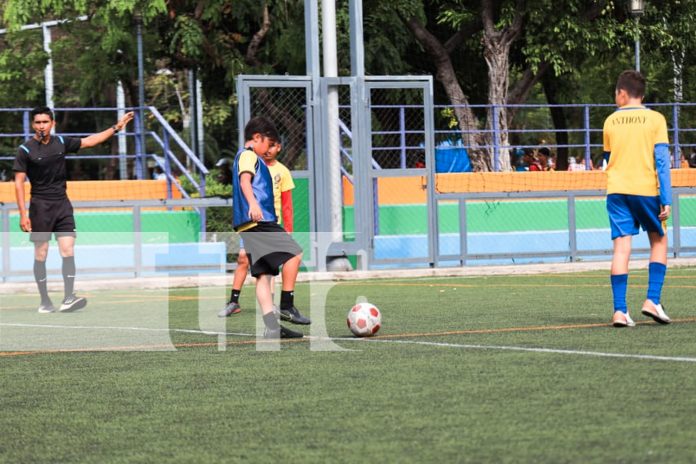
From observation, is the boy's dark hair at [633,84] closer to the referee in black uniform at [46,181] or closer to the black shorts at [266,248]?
the black shorts at [266,248]

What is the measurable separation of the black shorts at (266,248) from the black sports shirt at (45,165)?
4.32 m

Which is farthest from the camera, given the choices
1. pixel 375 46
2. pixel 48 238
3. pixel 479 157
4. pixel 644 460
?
pixel 375 46

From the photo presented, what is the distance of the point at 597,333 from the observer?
9.70 m

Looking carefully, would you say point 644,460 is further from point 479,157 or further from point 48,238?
point 479,157

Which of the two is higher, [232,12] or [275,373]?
[232,12]

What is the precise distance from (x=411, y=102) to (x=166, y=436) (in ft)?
78.4

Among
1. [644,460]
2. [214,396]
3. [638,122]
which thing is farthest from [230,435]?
[638,122]

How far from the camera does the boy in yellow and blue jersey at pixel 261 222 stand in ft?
33.6

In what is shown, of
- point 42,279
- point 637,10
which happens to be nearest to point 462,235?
point 42,279

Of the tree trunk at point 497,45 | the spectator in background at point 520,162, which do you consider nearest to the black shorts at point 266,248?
the spectator in background at point 520,162

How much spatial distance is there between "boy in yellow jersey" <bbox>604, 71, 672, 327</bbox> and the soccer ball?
1.73 metres

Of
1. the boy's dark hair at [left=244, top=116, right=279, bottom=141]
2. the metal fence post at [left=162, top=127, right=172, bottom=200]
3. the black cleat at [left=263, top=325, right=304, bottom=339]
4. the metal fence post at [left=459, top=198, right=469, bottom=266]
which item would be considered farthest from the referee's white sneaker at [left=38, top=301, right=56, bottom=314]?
the metal fence post at [left=162, top=127, right=172, bottom=200]

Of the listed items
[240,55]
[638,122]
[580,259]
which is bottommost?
[580,259]

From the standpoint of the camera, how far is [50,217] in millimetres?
14078
